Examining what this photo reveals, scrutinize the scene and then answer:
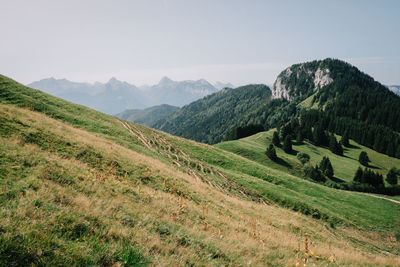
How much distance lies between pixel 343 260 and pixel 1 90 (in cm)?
4065

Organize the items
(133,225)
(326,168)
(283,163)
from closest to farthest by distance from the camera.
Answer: (133,225)
(283,163)
(326,168)

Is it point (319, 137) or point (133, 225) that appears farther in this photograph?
point (319, 137)

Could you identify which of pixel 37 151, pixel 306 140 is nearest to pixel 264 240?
pixel 37 151

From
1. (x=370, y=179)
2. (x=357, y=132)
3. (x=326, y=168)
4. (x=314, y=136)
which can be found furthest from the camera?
(x=357, y=132)

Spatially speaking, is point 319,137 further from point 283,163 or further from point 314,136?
point 283,163

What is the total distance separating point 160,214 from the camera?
854cm

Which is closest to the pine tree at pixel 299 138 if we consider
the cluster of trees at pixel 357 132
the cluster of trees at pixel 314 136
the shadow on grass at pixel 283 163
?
the cluster of trees at pixel 314 136

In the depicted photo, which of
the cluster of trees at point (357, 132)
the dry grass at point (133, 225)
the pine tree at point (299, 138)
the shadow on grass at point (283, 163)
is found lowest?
the shadow on grass at point (283, 163)

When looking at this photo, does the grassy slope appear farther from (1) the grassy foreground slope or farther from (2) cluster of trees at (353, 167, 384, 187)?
(1) the grassy foreground slope

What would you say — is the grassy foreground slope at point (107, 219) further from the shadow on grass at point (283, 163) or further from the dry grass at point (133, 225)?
the shadow on grass at point (283, 163)

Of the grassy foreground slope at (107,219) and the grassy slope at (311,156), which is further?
the grassy slope at (311,156)

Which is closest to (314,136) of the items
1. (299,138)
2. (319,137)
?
(319,137)

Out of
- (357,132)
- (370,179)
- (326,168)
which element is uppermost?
(357,132)

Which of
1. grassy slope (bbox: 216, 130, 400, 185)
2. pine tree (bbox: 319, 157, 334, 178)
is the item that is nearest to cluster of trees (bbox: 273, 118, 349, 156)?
grassy slope (bbox: 216, 130, 400, 185)
